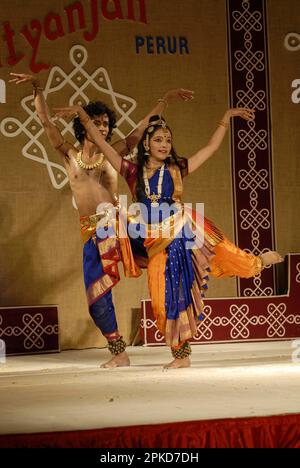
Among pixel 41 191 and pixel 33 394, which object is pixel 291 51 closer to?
pixel 41 191

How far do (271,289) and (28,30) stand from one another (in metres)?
2.58

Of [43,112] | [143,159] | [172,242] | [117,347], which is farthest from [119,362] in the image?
[43,112]

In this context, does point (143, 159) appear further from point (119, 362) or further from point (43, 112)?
point (119, 362)

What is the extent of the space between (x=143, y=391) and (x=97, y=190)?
1788 mm

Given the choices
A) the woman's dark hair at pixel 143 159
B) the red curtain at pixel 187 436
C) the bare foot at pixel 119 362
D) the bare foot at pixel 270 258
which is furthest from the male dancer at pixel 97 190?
the red curtain at pixel 187 436

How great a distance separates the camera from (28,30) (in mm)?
6648

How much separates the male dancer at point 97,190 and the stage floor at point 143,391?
0.92ft

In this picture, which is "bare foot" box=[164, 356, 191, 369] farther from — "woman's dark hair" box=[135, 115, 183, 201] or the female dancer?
"woman's dark hair" box=[135, 115, 183, 201]

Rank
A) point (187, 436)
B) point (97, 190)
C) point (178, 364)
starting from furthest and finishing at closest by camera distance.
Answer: point (97, 190) < point (178, 364) < point (187, 436)

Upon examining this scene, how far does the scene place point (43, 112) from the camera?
17.3 feet

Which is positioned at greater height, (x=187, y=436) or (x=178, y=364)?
(x=187, y=436)

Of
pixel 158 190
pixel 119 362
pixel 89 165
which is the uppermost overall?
pixel 89 165

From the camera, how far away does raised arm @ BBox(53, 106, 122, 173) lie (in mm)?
5047

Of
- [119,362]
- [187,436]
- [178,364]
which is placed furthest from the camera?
[119,362]
